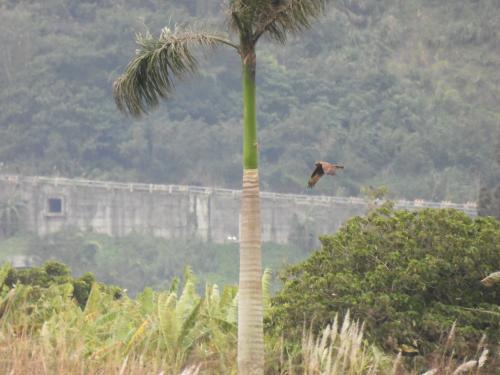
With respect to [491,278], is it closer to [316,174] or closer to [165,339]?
[316,174]

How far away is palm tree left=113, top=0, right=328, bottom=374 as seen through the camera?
1902 cm

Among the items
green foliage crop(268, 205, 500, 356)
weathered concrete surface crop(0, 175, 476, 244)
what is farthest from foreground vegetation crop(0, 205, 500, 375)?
weathered concrete surface crop(0, 175, 476, 244)

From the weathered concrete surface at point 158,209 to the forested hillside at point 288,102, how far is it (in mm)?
7900

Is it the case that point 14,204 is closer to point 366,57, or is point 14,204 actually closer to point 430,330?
point 366,57

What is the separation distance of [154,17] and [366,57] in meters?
22.5

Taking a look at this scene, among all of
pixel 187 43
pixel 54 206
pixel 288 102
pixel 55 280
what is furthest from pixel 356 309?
pixel 288 102

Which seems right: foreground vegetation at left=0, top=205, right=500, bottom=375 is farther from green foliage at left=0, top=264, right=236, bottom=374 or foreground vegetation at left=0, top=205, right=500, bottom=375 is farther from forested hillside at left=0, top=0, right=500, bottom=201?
forested hillside at left=0, top=0, right=500, bottom=201

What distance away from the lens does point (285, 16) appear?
1995cm

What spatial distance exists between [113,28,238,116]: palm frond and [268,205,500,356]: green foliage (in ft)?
15.5

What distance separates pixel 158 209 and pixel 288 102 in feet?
93.7

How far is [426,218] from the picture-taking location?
83.6ft

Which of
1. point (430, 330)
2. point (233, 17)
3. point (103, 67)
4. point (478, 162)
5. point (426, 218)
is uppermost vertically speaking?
point (103, 67)

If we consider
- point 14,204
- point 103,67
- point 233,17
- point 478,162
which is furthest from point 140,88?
point 103,67

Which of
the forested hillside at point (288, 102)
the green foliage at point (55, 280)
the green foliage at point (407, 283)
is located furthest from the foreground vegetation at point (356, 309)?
the forested hillside at point (288, 102)
